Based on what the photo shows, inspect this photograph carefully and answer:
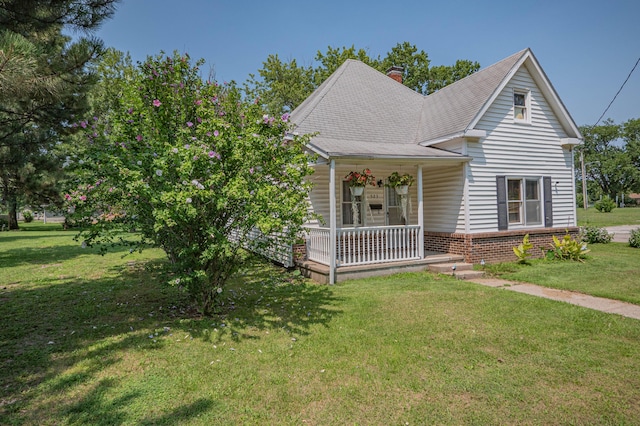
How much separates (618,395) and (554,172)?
1055 cm

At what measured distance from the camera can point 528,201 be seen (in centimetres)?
1152

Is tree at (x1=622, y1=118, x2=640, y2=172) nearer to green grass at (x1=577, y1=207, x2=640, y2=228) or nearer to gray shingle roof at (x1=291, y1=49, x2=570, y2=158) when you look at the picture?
green grass at (x1=577, y1=207, x2=640, y2=228)

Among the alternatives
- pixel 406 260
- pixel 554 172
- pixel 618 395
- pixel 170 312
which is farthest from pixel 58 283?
pixel 554 172

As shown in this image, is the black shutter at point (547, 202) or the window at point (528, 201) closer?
the window at point (528, 201)

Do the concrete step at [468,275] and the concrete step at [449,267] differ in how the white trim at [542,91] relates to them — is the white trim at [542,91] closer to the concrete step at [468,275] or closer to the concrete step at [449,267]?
the concrete step at [449,267]

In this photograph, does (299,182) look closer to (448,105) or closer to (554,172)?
(448,105)

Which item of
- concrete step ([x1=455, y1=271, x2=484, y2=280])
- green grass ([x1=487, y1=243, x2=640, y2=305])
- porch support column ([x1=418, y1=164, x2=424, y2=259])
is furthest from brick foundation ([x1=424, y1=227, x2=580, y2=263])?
porch support column ([x1=418, y1=164, x2=424, y2=259])

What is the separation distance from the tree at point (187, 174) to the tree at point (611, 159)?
80.9 m

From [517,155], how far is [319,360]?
10.2 m

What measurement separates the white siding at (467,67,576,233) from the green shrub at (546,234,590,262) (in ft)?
3.70

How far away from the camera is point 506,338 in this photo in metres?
4.79

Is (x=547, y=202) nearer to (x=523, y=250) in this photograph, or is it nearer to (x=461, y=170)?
(x=523, y=250)

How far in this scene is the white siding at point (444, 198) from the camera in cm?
1052

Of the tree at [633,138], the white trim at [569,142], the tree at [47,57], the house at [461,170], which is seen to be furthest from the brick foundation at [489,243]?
the tree at [633,138]
